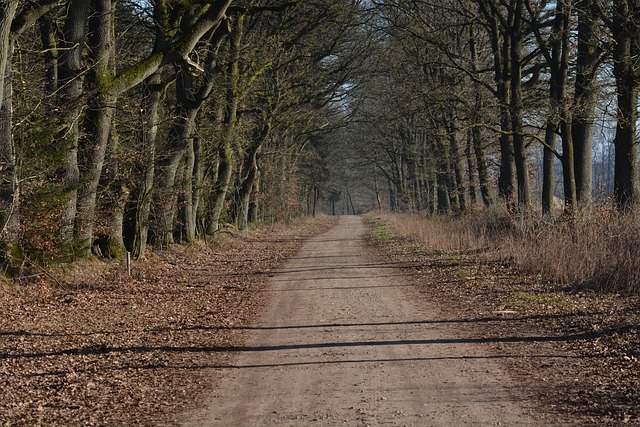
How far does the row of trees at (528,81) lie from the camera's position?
1662cm

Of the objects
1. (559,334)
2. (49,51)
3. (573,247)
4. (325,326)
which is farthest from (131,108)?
(559,334)

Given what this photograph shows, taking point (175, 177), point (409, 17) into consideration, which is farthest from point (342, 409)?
point (409, 17)

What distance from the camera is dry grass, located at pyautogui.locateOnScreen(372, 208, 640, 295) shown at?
11438mm

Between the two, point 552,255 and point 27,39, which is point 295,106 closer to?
point 27,39

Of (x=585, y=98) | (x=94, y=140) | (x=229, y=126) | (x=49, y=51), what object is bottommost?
(x=94, y=140)

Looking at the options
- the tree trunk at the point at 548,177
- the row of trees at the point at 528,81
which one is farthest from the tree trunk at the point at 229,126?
the tree trunk at the point at 548,177

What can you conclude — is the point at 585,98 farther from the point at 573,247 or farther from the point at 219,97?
the point at 219,97

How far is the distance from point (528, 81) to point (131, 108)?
532 inches

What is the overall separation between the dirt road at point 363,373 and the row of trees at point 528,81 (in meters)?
7.68

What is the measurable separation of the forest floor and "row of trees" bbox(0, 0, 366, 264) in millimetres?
1528

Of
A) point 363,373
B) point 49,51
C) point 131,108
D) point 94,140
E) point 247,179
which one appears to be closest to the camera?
point 363,373

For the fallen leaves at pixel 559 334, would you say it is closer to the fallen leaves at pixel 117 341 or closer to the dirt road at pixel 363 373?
the dirt road at pixel 363 373

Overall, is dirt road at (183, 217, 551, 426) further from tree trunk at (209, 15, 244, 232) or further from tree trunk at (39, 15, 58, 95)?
tree trunk at (209, 15, 244, 232)

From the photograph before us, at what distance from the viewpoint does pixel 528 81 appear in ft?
78.3
